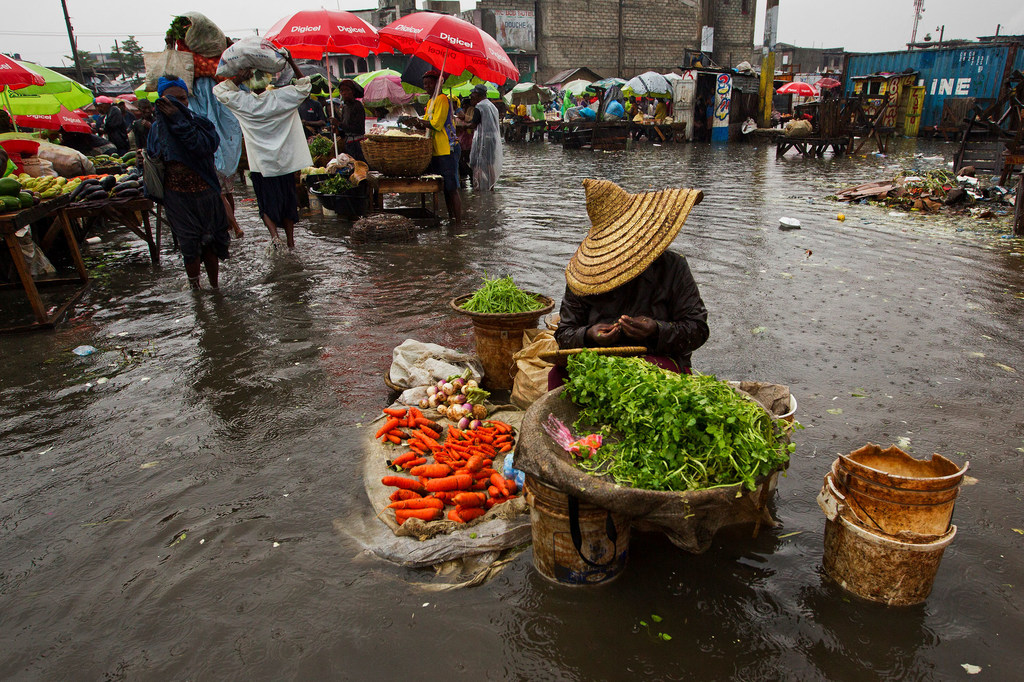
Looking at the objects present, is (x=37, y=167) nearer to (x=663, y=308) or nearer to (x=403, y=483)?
(x=403, y=483)

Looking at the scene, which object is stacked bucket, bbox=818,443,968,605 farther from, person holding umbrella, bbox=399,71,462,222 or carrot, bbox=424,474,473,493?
person holding umbrella, bbox=399,71,462,222

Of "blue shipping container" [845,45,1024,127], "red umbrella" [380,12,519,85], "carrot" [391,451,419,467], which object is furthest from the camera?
"blue shipping container" [845,45,1024,127]

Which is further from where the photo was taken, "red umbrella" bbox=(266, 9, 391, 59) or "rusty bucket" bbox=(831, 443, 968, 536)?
"red umbrella" bbox=(266, 9, 391, 59)

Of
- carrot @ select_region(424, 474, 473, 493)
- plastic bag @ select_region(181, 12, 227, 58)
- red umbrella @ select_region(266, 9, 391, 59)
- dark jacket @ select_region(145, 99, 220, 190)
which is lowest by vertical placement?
carrot @ select_region(424, 474, 473, 493)

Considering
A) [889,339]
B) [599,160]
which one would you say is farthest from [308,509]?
[599,160]

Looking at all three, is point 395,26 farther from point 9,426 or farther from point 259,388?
point 9,426

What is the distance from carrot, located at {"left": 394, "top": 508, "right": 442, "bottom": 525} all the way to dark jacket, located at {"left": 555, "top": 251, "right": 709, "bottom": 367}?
1.08 meters

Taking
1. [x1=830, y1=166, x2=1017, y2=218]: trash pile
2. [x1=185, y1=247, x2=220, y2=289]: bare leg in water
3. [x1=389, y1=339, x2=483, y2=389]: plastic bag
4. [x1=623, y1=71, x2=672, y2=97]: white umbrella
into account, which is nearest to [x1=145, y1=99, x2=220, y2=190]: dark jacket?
[x1=185, y1=247, x2=220, y2=289]: bare leg in water

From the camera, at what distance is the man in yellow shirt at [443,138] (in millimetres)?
8859

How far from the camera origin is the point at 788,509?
306 centimetres

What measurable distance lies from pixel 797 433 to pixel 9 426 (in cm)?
517

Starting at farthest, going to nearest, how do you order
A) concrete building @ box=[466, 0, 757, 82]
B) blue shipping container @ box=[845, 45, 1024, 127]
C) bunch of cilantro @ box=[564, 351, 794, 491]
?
concrete building @ box=[466, 0, 757, 82], blue shipping container @ box=[845, 45, 1024, 127], bunch of cilantro @ box=[564, 351, 794, 491]

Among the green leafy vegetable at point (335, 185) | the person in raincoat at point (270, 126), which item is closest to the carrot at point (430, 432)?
the person in raincoat at point (270, 126)

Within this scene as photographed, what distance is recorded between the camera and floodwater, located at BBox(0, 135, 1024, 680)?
7.50ft
